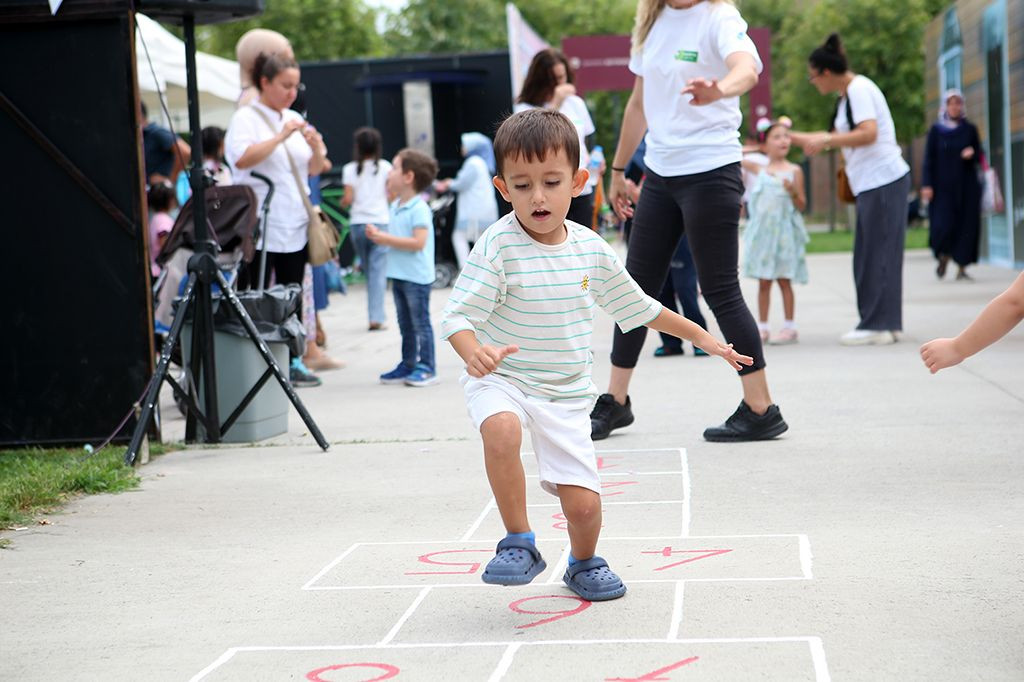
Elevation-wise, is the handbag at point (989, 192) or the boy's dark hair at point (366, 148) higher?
the boy's dark hair at point (366, 148)

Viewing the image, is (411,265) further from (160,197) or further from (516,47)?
(516,47)

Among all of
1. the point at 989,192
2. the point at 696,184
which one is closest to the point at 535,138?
the point at 696,184

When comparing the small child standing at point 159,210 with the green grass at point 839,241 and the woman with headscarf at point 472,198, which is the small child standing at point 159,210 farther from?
the green grass at point 839,241

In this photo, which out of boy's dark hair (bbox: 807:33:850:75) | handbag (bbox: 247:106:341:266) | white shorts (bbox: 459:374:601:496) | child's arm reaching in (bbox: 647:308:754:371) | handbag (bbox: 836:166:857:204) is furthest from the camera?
handbag (bbox: 836:166:857:204)

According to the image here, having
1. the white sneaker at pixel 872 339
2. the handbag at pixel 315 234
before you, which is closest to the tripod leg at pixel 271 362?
the handbag at pixel 315 234

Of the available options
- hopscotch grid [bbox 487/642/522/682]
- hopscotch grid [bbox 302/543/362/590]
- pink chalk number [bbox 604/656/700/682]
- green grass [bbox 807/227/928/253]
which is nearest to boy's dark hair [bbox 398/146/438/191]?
hopscotch grid [bbox 302/543/362/590]

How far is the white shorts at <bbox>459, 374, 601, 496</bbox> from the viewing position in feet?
12.4

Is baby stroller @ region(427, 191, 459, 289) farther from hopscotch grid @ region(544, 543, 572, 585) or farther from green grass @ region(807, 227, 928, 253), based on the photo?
hopscotch grid @ region(544, 543, 572, 585)

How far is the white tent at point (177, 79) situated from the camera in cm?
1327

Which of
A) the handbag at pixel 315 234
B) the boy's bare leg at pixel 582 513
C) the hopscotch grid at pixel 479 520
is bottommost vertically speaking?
the hopscotch grid at pixel 479 520

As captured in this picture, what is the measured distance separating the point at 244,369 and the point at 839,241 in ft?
80.1

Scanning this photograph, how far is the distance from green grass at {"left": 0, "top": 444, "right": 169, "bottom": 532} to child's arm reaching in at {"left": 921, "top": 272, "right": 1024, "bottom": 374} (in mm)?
3174

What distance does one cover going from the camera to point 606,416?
6.46 metres

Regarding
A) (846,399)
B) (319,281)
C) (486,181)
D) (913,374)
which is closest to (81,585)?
(846,399)
